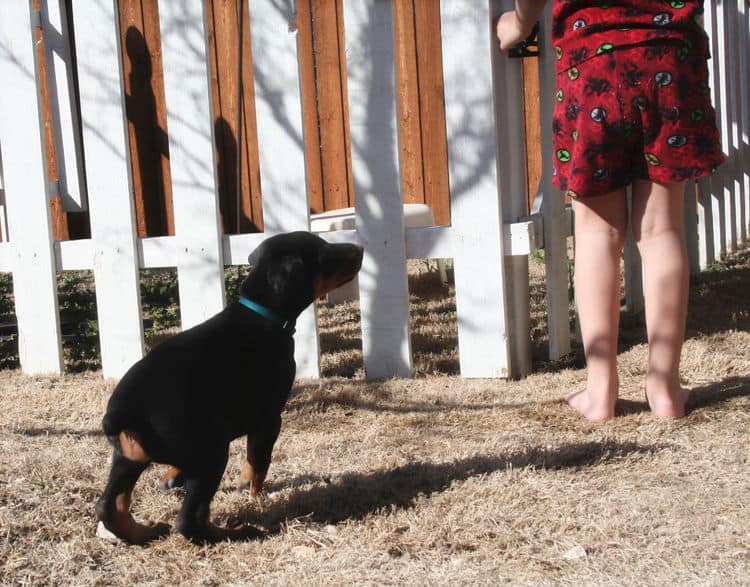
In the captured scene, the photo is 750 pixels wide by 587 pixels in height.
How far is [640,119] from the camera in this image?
2797 mm

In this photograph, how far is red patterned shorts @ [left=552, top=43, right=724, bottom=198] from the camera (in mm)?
2760

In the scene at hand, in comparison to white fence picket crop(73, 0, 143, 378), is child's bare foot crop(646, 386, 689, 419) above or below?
below

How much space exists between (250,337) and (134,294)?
1.86 meters

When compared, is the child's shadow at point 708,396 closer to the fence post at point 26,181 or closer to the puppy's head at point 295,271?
the puppy's head at point 295,271

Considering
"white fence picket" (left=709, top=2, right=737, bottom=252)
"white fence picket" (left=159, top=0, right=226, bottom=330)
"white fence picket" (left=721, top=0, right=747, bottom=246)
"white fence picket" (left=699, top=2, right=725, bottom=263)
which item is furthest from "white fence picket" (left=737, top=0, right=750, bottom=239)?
"white fence picket" (left=159, top=0, right=226, bottom=330)

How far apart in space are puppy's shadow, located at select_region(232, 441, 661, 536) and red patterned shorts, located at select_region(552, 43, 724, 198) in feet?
2.70

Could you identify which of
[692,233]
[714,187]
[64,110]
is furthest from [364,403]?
[714,187]

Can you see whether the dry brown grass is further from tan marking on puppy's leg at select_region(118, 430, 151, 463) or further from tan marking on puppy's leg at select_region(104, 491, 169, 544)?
tan marking on puppy's leg at select_region(118, 430, 151, 463)

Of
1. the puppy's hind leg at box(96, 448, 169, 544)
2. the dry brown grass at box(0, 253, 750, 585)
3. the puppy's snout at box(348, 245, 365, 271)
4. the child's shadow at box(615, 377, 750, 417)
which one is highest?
the puppy's snout at box(348, 245, 365, 271)

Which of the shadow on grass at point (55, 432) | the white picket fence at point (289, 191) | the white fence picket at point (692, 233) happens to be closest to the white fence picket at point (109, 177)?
the white picket fence at point (289, 191)

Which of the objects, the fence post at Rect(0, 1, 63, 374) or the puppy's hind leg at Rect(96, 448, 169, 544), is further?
the fence post at Rect(0, 1, 63, 374)

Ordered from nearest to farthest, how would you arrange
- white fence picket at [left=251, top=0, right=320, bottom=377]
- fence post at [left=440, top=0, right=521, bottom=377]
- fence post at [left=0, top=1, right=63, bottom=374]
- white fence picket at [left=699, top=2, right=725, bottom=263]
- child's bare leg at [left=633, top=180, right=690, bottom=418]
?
child's bare leg at [left=633, top=180, right=690, bottom=418]
fence post at [left=440, top=0, right=521, bottom=377]
white fence picket at [left=251, top=0, right=320, bottom=377]
fence post at [left=0, top=1, right=63, bottom=374]
white fence picket at [left=699, top=2, right=725, bottom=263]

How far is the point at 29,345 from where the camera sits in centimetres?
413

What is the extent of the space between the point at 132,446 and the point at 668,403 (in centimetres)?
177
